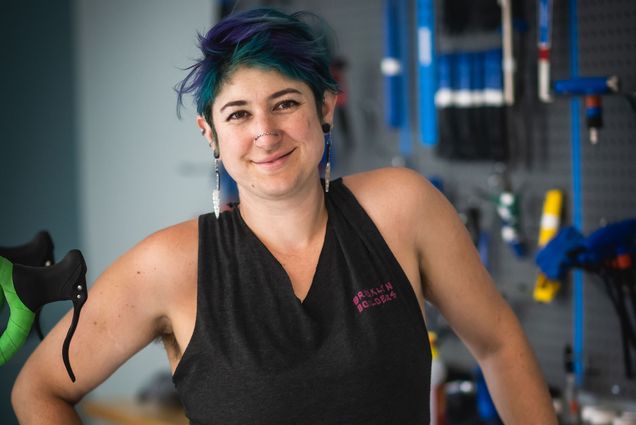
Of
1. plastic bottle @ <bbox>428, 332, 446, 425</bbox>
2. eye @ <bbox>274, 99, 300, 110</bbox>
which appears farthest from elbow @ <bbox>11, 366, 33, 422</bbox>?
plastic bottle @ <bbox>428, 332, 446, 425</bbox>

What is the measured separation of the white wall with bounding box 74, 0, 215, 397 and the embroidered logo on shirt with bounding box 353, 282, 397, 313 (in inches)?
91.5

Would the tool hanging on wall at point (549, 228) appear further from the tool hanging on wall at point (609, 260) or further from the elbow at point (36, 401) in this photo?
the elbow at point (36, 401)

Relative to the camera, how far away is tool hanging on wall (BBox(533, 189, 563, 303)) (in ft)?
8.44

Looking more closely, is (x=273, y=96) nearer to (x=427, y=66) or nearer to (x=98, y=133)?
(x=427, y=66)

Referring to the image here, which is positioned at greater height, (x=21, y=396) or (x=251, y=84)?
(x=251, y=84)

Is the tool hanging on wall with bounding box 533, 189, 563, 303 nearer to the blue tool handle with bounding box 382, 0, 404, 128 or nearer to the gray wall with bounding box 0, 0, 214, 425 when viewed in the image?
the blue tool handle with bounding box 382, 0, 404, 128

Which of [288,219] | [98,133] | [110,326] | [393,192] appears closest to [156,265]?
[110,326]

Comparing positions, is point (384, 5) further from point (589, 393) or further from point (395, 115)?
point (589, 393)

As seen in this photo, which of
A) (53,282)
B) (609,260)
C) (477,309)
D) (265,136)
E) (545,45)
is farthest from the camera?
(545,45)

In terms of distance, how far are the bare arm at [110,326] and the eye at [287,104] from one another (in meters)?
0.31

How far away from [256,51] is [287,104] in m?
0.11

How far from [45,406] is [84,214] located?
2.73 m

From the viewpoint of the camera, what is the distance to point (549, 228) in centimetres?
257

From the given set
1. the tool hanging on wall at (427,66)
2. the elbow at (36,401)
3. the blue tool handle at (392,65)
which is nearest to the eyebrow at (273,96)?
the elbow at (36,401)
